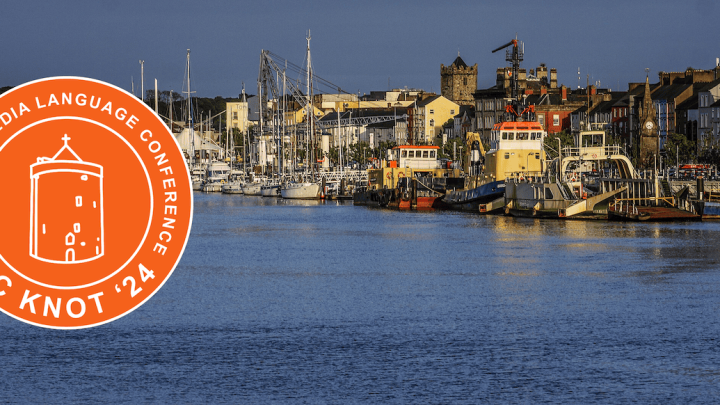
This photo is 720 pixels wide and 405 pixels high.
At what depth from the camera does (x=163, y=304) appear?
33281 mm

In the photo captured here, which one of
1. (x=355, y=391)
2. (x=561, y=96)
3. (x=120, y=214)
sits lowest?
(x=355, y=391)

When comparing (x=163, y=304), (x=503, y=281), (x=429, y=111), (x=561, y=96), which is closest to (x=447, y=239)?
(x=503, y=281)

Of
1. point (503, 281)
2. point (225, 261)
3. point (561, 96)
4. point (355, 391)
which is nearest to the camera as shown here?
point (355, 391)

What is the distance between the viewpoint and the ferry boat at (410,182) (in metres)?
95.8

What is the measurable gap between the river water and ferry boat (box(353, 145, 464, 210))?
45293mm

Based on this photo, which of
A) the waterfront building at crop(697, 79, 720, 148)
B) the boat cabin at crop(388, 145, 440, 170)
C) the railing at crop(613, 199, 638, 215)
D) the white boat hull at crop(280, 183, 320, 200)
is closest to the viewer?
the railing at crop(613, 199, 638, 215)

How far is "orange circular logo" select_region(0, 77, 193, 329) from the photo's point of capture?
18.6 meters

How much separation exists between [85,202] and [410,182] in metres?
70.7

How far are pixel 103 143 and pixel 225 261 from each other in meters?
25.4

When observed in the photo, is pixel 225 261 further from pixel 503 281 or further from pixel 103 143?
pixel 103 143

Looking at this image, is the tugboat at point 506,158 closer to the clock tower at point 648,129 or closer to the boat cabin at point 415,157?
the boat cabin at point 415,157

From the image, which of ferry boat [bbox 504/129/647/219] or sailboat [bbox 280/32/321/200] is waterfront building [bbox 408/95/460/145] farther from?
ferry boat [bbox 504/129/647/219]

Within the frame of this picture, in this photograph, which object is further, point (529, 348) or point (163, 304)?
point (163, 304)

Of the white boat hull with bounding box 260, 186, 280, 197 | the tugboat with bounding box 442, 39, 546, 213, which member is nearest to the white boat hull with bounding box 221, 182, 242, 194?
the white boat hull with bounding box 260, 186, 280, 197
